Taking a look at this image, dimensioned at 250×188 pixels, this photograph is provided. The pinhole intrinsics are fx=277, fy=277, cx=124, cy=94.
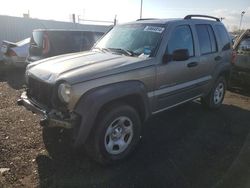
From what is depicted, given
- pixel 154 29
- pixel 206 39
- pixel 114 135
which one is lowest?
pixel 114 135

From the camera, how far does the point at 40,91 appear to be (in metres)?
3.93

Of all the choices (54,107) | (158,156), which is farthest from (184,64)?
(54,107)

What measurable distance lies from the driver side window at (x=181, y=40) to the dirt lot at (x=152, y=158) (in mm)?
1533

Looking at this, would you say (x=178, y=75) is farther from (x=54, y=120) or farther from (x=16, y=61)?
(x=16, y=61)

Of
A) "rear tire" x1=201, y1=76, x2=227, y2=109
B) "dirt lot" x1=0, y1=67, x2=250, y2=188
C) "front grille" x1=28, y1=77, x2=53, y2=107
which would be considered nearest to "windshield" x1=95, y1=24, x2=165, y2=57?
"front grille" x1=28, y1=77, x2=53, y2=107

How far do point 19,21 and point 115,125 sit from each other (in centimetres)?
1283

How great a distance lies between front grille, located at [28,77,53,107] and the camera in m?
3.72

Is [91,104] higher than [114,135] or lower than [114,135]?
higher

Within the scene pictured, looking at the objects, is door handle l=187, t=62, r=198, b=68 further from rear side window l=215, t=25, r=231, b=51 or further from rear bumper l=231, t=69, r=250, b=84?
rear bumper l=231, t=69, r=250, b=84

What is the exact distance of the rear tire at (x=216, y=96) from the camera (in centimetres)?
642

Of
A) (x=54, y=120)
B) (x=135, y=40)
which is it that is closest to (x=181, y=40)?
(x=135, y=40)

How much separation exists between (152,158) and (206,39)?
A: 9.57 feet

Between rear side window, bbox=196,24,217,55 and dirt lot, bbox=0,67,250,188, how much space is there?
1500 mm

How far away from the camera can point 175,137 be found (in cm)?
498
